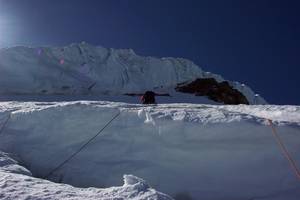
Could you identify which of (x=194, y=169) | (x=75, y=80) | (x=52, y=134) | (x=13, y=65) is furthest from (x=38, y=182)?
(x=75, y=80)

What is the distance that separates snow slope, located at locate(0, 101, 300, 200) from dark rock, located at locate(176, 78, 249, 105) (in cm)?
2655

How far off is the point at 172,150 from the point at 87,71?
33.0 metres

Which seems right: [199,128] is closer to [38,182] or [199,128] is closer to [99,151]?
[99,151]

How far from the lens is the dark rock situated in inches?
1361

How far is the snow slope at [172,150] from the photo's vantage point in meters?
5.67

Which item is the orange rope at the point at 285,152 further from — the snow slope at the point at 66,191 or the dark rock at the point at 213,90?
the dark rock at the point at 213,90

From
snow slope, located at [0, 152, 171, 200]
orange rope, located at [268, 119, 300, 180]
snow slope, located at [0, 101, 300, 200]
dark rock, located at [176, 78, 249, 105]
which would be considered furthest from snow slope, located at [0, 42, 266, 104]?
snow slope, located at [0, 152, 171, 200]

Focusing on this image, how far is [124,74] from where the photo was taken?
41.5 m

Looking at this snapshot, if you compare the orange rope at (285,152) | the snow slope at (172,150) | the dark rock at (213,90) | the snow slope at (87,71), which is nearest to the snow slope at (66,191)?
the snow slope at (172,150)

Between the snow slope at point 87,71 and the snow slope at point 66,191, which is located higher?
the snow slope at point 87,71

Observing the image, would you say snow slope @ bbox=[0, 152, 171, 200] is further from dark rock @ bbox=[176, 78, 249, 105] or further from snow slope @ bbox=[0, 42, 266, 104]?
dark rock @ bbox=[176, 78, 249, 105]

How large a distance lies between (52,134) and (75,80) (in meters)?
28.8

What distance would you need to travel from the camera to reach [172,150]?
21.0 feet

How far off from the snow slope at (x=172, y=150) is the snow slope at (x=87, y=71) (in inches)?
883
